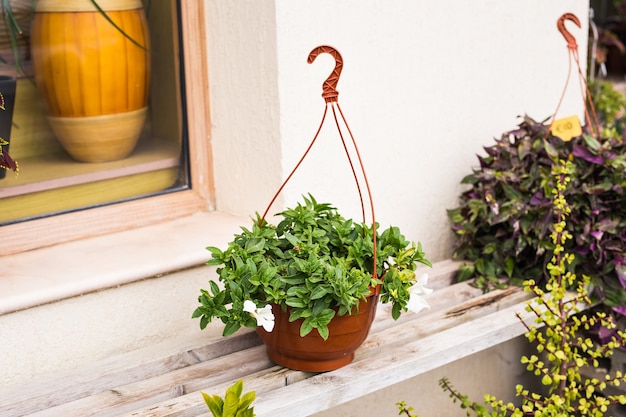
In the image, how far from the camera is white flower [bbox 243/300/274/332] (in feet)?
5.50

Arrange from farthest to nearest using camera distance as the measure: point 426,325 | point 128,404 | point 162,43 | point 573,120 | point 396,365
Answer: point 573,120 → point 162,43 → point 426,325 → point 396,365 → point 128,404

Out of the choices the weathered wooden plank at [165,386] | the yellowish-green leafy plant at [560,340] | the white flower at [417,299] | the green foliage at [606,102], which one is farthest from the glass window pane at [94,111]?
the green foliage at [606,102]

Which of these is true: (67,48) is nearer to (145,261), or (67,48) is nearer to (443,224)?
(145,261)

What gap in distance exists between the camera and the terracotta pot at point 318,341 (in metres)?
1.74

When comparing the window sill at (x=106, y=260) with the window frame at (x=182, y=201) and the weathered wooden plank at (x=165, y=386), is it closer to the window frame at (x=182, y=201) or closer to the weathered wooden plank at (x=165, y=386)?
the window frame at (x=182, y=201)

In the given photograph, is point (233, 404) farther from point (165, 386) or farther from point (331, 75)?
point (331, 75)

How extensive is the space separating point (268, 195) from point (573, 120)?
961 millimetres

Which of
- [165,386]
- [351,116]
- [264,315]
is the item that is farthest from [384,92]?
[165,386]

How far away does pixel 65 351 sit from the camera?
191cm

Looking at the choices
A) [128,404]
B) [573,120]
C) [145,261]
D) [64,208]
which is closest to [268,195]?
[145,261]

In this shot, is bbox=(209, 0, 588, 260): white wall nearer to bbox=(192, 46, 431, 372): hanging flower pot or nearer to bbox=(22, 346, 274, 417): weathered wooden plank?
bbox=(192, 46, 431, 372): hanging flower pot

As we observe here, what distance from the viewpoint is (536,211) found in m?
2.32

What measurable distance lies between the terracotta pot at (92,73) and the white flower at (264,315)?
0.77 meters

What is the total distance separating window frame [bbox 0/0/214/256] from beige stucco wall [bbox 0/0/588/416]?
3 cm
